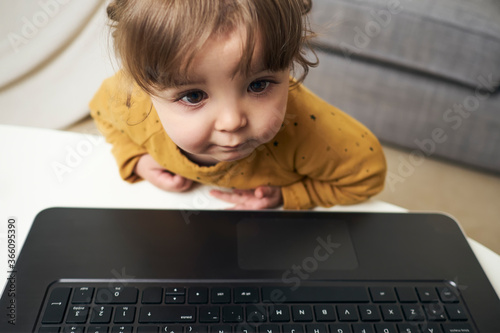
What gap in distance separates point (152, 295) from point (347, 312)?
0.20 m

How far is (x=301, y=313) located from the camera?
0.49 m

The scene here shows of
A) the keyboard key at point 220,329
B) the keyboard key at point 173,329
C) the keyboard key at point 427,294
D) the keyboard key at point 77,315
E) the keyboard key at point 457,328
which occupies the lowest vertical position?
the keyboard key at point 457,328

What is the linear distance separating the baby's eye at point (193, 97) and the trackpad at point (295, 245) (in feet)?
0.58

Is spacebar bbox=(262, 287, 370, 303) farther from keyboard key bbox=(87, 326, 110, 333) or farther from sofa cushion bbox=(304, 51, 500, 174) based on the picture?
sofa cushion bbox=(304, 51, 500, 174)

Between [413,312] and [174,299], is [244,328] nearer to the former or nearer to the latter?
[174,299]

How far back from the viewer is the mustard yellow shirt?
62 centimetres

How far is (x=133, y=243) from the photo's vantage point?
55 cm

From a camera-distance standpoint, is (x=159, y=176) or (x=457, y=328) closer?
(x=457, y=328)

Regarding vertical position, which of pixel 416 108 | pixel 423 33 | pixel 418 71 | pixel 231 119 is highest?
pixel 231 119

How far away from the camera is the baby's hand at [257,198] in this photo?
2.12ft

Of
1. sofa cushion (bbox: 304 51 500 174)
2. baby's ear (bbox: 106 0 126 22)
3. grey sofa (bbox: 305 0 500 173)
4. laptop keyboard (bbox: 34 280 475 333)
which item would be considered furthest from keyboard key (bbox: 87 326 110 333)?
sofa cushion (bbox: 304 51 500 174)

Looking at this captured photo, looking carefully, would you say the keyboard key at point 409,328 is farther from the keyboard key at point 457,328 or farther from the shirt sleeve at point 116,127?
the shirt sleeve at point 116,127

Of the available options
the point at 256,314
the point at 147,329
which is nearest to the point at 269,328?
the point at 256,314
